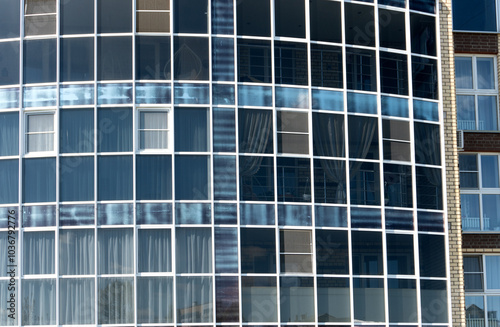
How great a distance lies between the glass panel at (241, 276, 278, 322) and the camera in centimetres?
2361

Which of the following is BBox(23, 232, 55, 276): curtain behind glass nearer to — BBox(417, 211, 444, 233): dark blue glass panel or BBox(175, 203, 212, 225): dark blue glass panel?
BBox(175, 203, 212, 225): dark blue glass panel

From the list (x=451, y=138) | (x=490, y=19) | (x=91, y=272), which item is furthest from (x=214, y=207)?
(x=490, y=19)

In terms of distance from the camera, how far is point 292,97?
24.8 metres

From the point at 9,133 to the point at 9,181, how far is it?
1.25 m

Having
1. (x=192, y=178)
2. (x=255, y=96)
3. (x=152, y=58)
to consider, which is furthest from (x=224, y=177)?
(x=152, y=58)

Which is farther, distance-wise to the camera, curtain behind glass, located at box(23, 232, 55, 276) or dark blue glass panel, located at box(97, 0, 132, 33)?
dark blue glass panel, located at box(97, 0, 132, 33)

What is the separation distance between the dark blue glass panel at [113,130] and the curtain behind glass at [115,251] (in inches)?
83.0

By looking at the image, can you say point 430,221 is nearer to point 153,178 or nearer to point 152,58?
point 153,178

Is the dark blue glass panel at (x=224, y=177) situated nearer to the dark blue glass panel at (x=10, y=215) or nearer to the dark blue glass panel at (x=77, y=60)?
the dark blue glass panel at (x=77, y=60)

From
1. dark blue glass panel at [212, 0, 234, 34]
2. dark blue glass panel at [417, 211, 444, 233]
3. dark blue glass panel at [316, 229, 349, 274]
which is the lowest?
dark blue glass panel at [316, 229, 349, 274]

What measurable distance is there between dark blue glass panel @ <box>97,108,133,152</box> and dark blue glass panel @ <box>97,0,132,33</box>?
2134 mm

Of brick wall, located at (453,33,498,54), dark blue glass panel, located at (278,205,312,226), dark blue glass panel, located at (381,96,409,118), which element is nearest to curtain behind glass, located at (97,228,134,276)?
dark blue glass panel, located at (278,205,312,226)

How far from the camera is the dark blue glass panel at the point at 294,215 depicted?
24.2 meters

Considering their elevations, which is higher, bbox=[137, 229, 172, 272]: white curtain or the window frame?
the window frame
